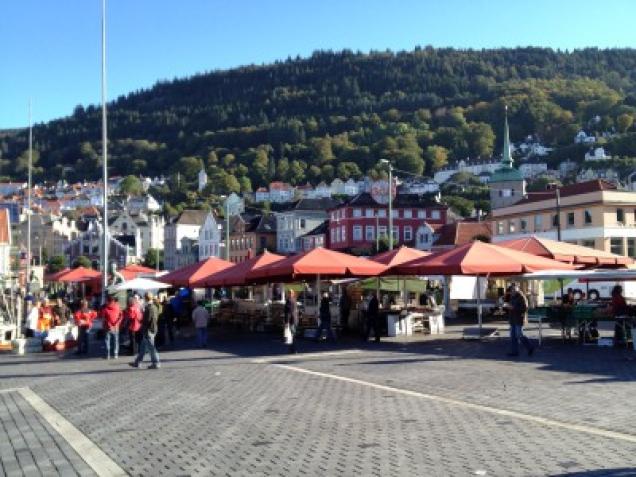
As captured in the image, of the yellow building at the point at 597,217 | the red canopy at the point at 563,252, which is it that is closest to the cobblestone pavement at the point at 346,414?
the red canopy at the point at 563,252

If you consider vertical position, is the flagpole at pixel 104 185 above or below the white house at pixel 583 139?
below

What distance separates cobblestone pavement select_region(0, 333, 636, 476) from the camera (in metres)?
7.97

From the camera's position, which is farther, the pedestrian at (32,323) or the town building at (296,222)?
the town building at (296,222)

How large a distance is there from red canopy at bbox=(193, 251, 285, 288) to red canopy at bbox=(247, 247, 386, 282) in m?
2.44

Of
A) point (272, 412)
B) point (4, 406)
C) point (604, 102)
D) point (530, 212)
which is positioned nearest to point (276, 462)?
point (272, 412)

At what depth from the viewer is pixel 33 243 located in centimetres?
14475

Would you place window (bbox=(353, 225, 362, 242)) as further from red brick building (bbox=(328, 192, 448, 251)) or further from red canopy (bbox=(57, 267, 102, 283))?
red canopy (bbox=(57, 267, 102, 283))

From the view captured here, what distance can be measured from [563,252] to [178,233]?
395 ft

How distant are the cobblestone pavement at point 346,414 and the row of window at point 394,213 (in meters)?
79.2

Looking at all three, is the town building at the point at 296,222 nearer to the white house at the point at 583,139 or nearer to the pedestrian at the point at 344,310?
the pedestrian at the point at 344,310

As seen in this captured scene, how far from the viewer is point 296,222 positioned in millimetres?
112000

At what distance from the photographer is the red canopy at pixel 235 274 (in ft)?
84.2

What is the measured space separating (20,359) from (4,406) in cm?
917

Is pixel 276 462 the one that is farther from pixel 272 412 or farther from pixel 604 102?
pixel 604 102
